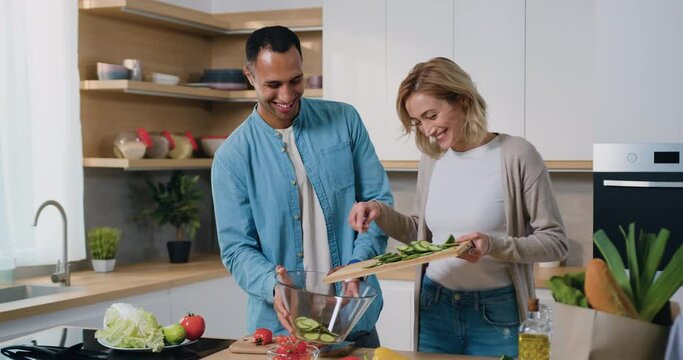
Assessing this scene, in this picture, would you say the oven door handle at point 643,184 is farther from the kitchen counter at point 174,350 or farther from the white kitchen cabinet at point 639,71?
the kitchen counter at point 174,350

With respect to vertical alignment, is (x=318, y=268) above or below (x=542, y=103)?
below

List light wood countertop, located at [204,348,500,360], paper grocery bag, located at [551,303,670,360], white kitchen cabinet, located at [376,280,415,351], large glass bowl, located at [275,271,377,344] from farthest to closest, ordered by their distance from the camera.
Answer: white kitchen cabinet, located at [376,280,415,351], light wood countertop, located at [204,348,500,360], large glass bowl, located at [275,271,377,344], paper grocery bag, located at [551,303,670,360]

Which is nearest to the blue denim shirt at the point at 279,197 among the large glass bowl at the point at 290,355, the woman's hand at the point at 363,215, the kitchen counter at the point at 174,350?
the woman's hand at the point at 363,215

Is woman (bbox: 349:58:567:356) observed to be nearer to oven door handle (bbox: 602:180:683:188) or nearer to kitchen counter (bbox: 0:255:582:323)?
kitchen counter (bbox: 0:255:582:323)

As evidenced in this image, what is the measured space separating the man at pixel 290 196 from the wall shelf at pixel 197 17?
1.81m

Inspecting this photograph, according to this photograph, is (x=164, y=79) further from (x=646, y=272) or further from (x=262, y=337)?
(x=646, y=272)

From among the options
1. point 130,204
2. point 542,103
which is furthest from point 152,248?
point 542,103

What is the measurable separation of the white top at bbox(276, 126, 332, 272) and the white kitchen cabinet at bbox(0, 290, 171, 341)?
120 centimetres

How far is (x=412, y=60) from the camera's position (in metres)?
4.48

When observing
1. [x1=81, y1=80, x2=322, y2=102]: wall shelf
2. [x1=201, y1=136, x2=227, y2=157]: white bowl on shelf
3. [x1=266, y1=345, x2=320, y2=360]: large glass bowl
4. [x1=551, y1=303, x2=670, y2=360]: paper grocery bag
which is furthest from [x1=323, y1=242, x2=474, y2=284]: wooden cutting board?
[x1=201, y1=136, x2=227, y2=157]: white bowl on shelf

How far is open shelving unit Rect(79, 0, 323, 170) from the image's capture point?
434cm

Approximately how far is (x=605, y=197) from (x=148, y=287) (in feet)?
6.50

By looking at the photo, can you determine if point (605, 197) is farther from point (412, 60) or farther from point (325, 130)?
point (325, 130)

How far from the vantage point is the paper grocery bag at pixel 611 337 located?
1535 millimetres
